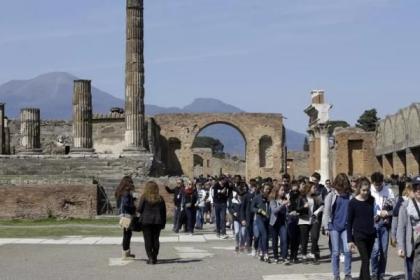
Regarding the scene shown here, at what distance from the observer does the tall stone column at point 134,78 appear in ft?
122

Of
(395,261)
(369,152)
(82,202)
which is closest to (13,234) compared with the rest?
(82,202)

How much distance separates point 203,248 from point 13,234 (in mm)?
6754

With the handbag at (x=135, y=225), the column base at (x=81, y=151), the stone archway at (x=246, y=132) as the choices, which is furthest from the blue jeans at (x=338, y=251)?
the stone archway at (x=246, y=132)

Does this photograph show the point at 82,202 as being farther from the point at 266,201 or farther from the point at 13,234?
the point at 266,201

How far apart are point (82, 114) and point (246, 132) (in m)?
27.2

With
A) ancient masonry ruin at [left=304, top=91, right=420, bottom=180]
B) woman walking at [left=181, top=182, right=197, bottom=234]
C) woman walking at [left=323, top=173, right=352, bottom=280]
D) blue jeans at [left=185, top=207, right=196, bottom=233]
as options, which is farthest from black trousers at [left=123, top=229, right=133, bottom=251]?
ancient masonry ruin at [left=304, top=91, right=420, bottom=180]

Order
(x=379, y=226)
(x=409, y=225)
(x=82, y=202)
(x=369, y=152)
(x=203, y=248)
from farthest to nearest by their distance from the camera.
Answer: (x=369, y=152) → (x=82, y=202) → (x=203, y=248) → (x=379, y=226) → (x=409, y=225)

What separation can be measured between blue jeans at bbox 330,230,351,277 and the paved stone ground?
61 centimetres

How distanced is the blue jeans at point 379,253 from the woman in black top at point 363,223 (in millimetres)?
873

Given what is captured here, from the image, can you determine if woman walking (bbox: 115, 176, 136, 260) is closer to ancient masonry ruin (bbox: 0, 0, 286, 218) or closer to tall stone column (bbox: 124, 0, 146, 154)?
ancient masonry ruin (bbox: 0, 0, 286, 218)

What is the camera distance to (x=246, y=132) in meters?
66.4

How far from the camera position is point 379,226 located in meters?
13.1

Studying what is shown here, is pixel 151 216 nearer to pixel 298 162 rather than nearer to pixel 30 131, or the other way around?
pixel 30 131

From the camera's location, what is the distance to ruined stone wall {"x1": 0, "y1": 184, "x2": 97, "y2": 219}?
2964 cm
